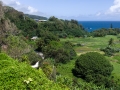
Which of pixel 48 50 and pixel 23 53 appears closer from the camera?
pixel 23 53

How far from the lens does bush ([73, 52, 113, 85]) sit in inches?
1192

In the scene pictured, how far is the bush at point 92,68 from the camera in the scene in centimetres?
3027

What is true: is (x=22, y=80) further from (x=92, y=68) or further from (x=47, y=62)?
(x=92, y=68)

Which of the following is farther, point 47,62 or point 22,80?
point 47,62

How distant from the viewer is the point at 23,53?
27719mm

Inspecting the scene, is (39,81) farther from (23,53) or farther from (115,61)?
(115,61)

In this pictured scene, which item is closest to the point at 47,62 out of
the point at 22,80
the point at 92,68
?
the point at 92,68

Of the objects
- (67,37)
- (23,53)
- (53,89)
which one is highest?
(53,89)

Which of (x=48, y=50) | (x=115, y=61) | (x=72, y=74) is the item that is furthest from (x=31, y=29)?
(x=72, y=74)

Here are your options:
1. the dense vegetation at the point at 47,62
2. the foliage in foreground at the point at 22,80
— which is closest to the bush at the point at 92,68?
the dense vegetation at the point at 47,62

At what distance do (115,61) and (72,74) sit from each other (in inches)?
521

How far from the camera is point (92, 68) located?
31.0 meters

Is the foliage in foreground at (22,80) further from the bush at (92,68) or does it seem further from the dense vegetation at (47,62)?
the bush at (92,68)

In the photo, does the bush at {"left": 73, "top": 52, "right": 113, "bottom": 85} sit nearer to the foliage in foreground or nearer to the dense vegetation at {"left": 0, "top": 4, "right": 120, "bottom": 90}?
the dense vegetation at {"left": 0, "top": 4, "right": 120, "bottom": 90}
